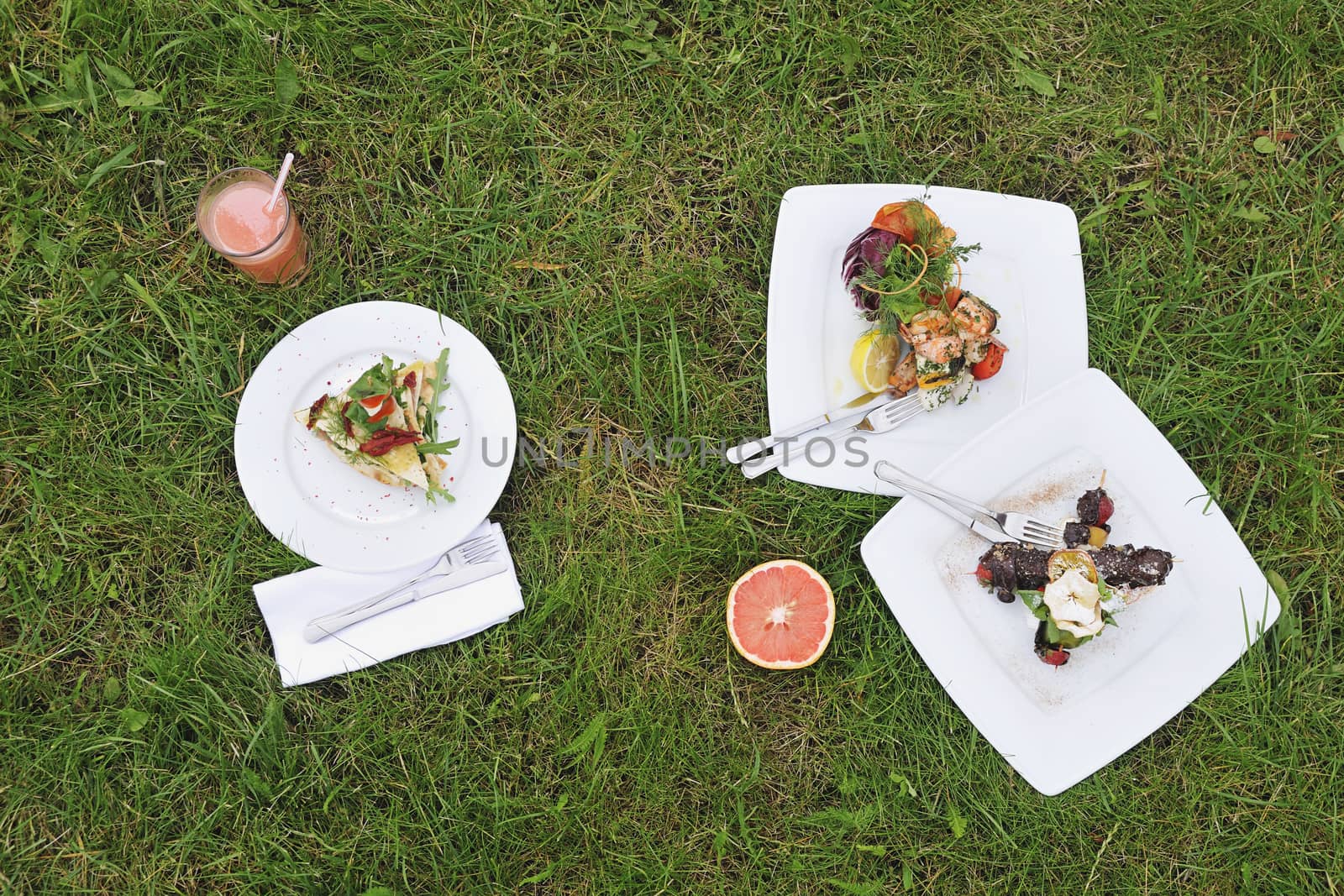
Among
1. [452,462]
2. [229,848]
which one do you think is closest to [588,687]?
[452,462]

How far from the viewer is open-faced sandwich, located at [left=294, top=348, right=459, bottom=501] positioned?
2711mm

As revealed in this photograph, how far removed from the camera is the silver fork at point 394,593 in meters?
2.89

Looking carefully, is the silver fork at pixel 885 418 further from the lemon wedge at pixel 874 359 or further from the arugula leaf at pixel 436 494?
the arugula leaf at pixel 436 494

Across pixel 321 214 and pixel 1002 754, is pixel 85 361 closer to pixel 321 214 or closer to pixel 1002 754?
pixel 321 214

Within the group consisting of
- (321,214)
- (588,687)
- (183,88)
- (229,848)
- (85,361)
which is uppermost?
(183,88)

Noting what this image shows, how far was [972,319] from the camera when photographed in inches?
109

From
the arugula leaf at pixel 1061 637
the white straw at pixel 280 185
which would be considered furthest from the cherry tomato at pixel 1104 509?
the white straw at pixel 280 185

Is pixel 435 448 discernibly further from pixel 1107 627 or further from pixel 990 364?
pixel 1107 627

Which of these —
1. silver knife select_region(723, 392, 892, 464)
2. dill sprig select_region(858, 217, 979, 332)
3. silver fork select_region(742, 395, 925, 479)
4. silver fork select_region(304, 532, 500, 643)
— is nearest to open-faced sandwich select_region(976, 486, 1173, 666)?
silver fork select_region(742, 395, 925, 479)

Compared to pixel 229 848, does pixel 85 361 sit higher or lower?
higher

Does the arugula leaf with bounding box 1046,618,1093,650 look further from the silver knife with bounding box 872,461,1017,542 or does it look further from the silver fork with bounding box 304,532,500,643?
the silver fork with bounding box 304,532,500,643

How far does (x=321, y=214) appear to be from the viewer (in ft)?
10.5

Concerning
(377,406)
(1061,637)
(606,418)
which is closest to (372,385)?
(377,406)

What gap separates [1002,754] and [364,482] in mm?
2377
